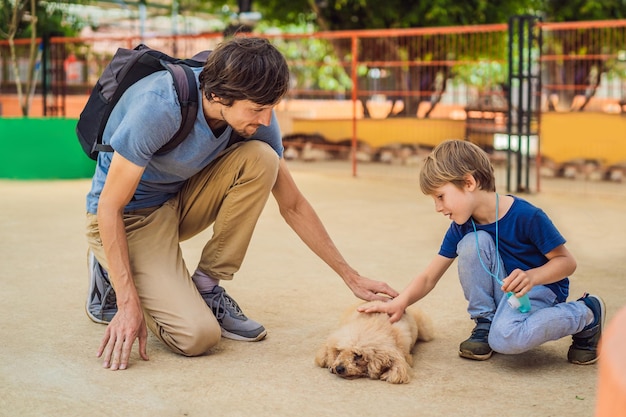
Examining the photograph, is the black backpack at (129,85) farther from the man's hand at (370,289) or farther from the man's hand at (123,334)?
the man's hand at (370,289)

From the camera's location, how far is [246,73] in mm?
3078

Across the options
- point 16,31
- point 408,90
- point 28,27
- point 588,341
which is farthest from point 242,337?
point 28,27

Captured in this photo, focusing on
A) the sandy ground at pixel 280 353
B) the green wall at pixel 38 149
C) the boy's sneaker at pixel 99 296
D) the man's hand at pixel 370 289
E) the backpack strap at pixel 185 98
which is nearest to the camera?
the sandy ground at pixel 280 353

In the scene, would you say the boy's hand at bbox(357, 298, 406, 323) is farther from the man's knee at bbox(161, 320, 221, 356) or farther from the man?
the man's knee at bbox(161, 320, 221, 356)

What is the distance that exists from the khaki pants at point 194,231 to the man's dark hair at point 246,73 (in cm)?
53

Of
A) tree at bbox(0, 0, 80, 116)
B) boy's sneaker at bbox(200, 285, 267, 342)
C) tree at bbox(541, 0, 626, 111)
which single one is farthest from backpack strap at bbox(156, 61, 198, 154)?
tree at bbox(541, 0, 626, 111)

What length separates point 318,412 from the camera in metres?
2.81

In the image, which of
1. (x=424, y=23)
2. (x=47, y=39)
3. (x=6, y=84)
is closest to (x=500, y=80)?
(x=424, y=23)

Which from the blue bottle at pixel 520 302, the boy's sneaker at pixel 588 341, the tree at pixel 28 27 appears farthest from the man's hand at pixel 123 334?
the tree at pixel 28 27

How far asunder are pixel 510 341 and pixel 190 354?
1.23 metres

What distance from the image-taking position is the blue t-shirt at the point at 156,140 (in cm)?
318

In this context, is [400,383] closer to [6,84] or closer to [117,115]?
[117,115]

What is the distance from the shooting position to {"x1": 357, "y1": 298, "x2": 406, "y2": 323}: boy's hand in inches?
131

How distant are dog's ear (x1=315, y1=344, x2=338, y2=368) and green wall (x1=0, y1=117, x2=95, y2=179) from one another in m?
7.62
